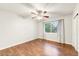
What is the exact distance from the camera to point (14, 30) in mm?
1058

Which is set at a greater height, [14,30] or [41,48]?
[14,30]

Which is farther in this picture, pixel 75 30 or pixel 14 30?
pixel 14 30

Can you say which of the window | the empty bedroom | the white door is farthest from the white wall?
the white door

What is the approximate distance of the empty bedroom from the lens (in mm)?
953

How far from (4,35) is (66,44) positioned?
2.86 ft

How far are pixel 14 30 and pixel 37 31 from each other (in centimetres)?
34

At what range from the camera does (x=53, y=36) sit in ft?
3.67

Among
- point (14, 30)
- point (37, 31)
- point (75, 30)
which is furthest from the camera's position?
point (37, 31)

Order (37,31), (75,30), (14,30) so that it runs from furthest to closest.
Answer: (37,31), (14,30), (75,30)

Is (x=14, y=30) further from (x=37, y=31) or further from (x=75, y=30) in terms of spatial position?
(x=75, y=30)

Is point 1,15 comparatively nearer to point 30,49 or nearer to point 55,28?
point 30,49

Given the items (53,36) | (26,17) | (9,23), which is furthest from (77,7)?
(9,23)

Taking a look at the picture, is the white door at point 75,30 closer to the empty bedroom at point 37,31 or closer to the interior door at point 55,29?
the empty bedroom at point 37,31

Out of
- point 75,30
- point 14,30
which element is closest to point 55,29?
point 75,30
